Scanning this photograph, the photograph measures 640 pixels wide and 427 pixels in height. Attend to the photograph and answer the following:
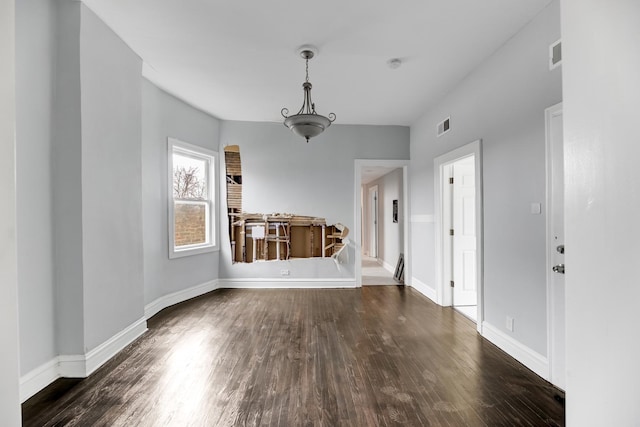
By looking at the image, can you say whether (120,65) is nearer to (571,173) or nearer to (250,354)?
(250,354)

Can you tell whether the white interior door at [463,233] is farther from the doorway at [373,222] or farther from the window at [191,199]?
the doorway at [373,222]

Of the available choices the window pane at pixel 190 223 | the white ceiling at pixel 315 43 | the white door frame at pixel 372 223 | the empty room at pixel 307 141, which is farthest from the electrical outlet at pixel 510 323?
the white door frame at pixel 372 223

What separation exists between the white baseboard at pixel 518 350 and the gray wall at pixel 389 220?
121 inches

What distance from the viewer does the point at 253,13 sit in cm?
243

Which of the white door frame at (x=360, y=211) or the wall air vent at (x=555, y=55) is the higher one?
the wall air vent at (x=555, y=55)

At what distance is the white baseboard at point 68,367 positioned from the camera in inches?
83.6

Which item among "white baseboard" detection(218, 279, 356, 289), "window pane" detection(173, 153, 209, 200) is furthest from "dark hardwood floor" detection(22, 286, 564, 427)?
"window pane" detection(173, 153, 209, 200)

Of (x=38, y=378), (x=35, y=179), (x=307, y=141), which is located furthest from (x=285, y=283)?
(x=35, y=179)

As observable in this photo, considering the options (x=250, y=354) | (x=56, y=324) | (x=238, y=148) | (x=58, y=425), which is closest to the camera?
(x=58, y=425)

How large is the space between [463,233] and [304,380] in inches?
115

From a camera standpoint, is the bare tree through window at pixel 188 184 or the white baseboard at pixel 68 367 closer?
the white baseboard at pixel 68 367

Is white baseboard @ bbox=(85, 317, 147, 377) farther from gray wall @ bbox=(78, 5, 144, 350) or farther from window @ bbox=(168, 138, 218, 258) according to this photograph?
window @ bbox=(168, 138, 218, 258)

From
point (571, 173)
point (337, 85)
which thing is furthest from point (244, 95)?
point (571, 173)

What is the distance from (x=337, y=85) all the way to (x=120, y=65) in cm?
225
